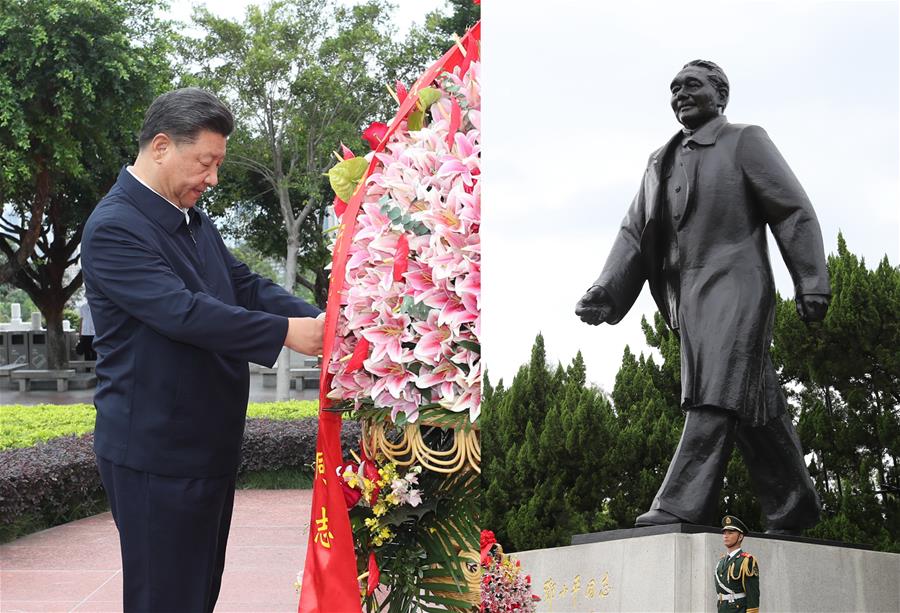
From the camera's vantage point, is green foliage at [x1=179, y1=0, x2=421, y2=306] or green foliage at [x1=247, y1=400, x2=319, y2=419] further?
green foliage at [x1=179, y1=0, x2=421, y2=306]

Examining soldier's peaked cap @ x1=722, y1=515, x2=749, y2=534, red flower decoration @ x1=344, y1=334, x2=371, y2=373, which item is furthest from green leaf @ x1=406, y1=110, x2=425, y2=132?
soldier's peaked cap @ x1=722, y1=515, x2=749, y2=534

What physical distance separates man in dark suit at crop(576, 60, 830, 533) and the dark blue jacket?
4.08 feet

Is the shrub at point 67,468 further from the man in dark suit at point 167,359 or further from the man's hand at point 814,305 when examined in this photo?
the man's hand at point 814,305

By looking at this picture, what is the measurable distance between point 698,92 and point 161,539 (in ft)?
6.28

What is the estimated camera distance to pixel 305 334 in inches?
87.0

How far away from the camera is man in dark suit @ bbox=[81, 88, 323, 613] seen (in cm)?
213

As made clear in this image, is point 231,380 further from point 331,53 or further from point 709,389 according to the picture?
point 331,53

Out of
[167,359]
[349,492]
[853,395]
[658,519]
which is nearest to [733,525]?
[658,519]

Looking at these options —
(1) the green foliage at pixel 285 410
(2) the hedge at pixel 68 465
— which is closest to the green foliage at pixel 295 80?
(1) the green foliage at pixel 285 410

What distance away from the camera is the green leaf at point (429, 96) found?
2.30 metres

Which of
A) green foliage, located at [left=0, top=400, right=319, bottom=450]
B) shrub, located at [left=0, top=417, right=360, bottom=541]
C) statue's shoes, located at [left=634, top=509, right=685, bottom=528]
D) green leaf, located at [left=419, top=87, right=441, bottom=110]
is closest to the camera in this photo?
green leaf, located at [left=419, top=87, right=441, bottom=110]

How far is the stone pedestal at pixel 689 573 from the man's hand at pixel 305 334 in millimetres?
1126

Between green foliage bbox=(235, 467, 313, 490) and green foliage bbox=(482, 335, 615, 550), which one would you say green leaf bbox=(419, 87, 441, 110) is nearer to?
green foliage bbox=(482, 335, 615, 550)

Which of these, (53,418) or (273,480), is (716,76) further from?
(53,418)
